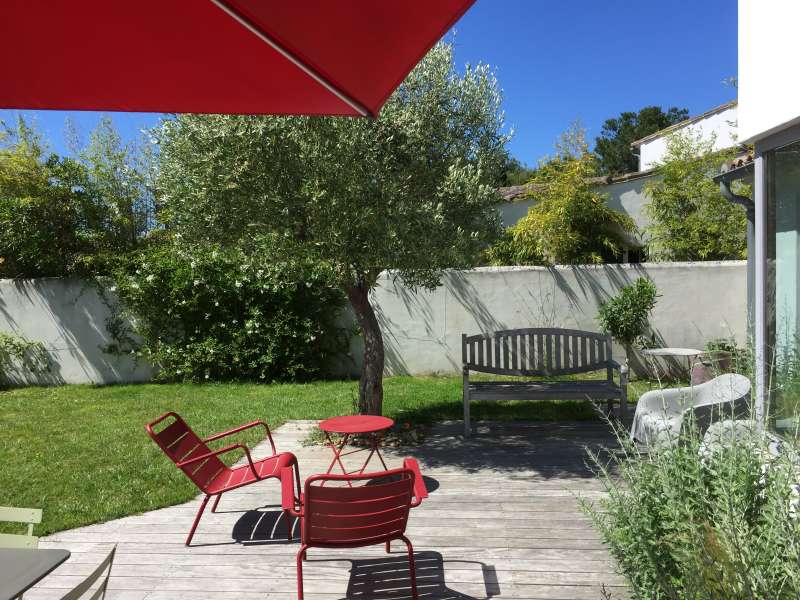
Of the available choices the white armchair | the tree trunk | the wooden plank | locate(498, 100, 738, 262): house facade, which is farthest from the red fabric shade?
locate(498, 100, 738, 262): house facade

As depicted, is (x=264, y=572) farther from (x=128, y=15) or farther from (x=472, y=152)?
(x=472, y=152)

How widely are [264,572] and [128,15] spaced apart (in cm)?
318

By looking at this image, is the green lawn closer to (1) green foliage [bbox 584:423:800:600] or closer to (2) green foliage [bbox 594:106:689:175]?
(1) green foliage [bbox 584:423:800:600]

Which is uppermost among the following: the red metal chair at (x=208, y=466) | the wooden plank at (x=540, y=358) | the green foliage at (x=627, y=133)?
the green foliage at (x=627, y=133)

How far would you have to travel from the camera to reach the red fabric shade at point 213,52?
1.96 m

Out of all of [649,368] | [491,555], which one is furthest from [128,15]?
[649,368]

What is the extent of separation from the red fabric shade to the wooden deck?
2.72 metres

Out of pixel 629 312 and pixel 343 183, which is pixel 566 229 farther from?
pixel 343 183

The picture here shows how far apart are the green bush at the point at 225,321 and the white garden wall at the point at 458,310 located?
2.31ft

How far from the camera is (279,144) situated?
5.45 metres

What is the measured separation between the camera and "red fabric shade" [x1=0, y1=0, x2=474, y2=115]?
1956 mm

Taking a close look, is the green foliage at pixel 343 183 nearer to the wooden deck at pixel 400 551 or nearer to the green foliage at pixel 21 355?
the wooden deck at pixel 400 551

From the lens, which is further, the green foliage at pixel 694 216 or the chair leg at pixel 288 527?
the green foliage at pixel 694 216

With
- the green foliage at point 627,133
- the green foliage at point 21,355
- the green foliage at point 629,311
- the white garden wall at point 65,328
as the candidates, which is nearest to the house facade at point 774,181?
the green foliage at point 629,311
